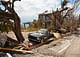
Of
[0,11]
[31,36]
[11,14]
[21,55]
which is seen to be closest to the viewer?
[21,55]

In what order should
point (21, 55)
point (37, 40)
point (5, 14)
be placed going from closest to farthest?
point (21, 55), point (5, 14), point (37, 40)

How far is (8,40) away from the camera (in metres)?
8.09

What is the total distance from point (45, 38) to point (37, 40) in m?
1.36

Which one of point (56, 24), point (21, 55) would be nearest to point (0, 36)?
point (21, 55)

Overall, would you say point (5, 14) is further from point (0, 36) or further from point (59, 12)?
point (59, 12)

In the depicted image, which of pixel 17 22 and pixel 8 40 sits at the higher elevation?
pixel 17 22

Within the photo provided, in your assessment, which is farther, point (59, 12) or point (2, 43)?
point (59, 12)

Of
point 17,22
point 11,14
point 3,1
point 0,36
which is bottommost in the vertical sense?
point 0,36

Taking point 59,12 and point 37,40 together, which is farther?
point 59,12

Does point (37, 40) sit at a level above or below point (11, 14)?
below

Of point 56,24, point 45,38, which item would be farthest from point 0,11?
point 56,24

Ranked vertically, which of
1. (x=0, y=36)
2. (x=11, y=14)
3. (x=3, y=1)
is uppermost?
(x=3, y=1)

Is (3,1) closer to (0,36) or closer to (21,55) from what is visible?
(0,36)

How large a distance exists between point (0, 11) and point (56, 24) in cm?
1372
